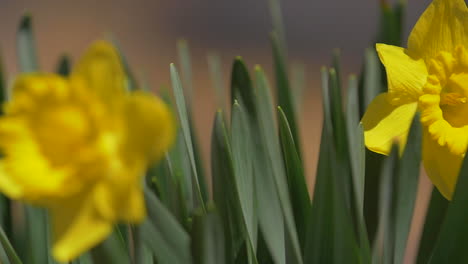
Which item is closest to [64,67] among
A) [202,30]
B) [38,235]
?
[38,235]

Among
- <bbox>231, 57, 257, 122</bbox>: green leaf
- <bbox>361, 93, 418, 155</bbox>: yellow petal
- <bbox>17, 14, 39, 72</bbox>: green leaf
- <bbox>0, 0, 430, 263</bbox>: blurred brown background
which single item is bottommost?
<bbox>0, 0, 430, 263</bbox>: blurred brown background

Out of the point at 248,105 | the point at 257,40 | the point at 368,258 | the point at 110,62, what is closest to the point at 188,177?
the point at 248,105

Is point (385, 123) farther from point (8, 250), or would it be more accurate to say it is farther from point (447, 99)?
point (8, 250)

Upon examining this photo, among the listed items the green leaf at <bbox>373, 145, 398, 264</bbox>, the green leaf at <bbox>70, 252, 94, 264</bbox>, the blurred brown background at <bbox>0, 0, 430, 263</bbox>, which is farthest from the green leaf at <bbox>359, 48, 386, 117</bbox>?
the blurred brown background at <bbox>0, 0, 430, 263</bbox>

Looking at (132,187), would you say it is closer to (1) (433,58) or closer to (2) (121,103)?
(2) (121,103)

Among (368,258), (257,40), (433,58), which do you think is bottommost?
(257,40)

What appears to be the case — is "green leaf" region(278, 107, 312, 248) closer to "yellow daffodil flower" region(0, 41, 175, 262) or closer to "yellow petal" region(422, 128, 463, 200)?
"yellow petal" region(422, 128, 463, 200)
